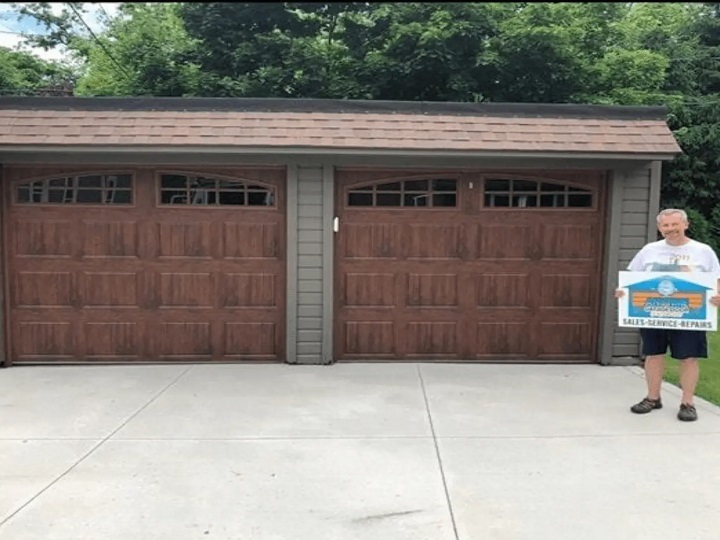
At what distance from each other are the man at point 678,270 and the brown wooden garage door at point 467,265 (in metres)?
1.93

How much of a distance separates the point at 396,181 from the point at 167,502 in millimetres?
4436

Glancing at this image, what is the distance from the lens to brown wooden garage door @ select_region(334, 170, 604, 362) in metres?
7.36

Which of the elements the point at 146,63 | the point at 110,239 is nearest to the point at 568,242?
the point at 110,239

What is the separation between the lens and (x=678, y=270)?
5289 mm

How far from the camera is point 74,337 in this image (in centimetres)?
734

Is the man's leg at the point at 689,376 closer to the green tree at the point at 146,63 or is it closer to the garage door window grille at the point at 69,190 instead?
the garage door window grille at the point at 69,190

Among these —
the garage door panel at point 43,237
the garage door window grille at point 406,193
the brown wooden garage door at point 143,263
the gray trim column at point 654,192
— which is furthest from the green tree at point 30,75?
the gray trim column at point 654,192

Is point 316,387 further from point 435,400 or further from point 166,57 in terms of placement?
point 166,57

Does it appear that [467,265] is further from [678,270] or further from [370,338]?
[678,270]

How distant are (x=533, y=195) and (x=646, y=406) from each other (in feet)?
8.90

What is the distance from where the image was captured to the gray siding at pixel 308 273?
284 inches

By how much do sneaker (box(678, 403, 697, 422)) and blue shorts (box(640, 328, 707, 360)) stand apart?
15.0 inches

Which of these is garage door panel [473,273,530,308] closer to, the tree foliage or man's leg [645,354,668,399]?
man's leg [645,354,668,399]

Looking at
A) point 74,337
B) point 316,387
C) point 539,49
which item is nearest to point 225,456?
point 316,387
